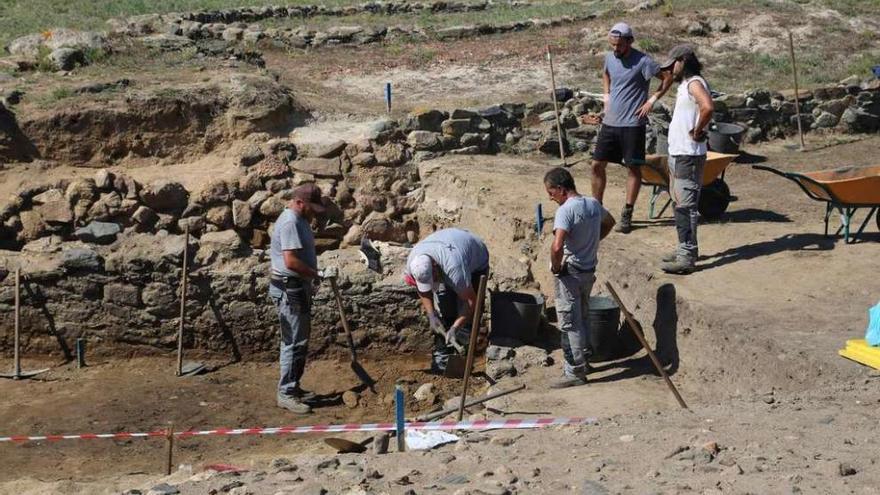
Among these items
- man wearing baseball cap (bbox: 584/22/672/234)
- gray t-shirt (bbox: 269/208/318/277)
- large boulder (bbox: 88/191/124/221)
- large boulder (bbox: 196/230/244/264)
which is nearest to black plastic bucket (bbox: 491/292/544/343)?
man wearing baseball cap (bbox: 584/22/672/234)

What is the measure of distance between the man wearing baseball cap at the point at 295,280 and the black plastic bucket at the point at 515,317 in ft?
5.24

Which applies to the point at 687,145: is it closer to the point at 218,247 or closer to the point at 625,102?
the point at 625,102

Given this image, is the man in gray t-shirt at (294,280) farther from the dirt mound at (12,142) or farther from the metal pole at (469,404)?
the dirt mound at (12,142)

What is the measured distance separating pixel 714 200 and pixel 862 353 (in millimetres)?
3663

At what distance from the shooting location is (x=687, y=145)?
9.05 m

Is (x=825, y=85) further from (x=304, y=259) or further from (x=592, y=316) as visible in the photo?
(x=304, y=259)

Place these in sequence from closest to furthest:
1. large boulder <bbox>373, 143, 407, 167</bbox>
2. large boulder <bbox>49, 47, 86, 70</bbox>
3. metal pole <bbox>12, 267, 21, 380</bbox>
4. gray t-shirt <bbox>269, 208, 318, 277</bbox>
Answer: gray t-shirt <bbox>269, 208, 318, 277</bbox>, metal pole <bbox>12, 267, 21, 380</bbox>, large boulder <bbox>373, 143, 407, 167</bbox>, large boulder <bbox>49, 47, 86, 70</bbox>

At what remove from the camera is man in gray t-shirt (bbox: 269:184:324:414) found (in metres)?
8.82

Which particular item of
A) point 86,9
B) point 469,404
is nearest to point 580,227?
point 469,404

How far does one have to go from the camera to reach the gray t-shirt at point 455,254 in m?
8.95

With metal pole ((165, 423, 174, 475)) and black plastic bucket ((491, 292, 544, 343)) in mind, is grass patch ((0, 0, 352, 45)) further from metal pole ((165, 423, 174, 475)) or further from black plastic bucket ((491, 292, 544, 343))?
metal pole ((165, 423, 174, 475))

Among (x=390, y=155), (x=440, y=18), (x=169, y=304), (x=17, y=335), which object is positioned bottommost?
(x=17, y=335)

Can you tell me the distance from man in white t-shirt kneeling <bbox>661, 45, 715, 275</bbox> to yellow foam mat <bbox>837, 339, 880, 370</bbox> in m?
1.92

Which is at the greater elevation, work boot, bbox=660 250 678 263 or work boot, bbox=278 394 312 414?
work boot, bbox=660 250 678 263
